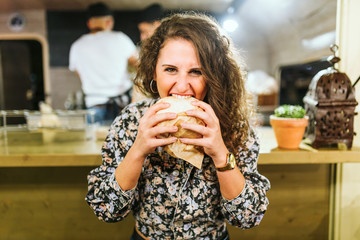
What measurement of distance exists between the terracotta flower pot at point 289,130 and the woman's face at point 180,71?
599 mm

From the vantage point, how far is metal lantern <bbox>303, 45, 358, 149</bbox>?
137 cm

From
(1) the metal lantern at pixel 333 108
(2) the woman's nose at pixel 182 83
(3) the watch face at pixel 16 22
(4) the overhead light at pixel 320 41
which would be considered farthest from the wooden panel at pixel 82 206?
(3) the watch face at pixel 16 22

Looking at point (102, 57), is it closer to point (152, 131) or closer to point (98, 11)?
point (98, 11)

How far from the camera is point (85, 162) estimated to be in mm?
1387

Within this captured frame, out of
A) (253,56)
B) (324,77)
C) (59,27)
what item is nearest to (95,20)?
(59,27)

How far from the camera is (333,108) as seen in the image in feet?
4.51

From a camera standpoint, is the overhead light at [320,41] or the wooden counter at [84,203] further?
the overhead light at [320,41]

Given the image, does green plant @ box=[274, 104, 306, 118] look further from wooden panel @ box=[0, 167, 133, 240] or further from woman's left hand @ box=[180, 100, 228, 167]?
wooden panel @ box=[0, 167, 133, 240]

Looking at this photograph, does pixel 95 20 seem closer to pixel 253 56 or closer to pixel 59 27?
pixel 59 27

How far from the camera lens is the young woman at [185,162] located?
37.8 inches

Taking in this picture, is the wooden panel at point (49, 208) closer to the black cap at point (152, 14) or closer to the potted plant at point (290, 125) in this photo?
the potted plant at point (290, 125)

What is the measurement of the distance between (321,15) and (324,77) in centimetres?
291

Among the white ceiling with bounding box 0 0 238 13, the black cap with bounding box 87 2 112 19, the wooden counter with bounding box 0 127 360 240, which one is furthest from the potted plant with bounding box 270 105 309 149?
the white ceiling with bounding box 0 0 238 13

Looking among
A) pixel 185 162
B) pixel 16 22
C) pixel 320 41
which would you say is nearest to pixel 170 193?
pixel 185 162
